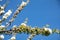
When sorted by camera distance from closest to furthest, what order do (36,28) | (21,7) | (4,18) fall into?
(36,28) → (4,18) → (21,7)

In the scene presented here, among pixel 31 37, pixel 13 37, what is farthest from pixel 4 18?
pixel 31 37

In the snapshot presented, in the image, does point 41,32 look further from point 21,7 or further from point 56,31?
point 21,7

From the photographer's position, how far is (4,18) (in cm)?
301

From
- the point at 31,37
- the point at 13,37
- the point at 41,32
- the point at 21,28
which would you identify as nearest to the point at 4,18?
the point at 13,37

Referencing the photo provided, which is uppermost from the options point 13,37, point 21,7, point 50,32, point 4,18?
point 21,7

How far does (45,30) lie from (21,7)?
1821 mm

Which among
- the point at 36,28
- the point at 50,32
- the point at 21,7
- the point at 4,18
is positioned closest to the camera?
the point at 50,32

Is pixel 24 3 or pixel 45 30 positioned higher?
pixel 24 3

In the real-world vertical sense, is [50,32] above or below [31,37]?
below

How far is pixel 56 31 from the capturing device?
4.91 ft

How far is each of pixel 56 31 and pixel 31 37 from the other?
1823mm

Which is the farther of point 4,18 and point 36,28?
point 4,18

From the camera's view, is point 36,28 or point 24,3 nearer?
point 36,28

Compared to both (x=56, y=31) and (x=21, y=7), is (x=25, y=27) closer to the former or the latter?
(x=56, y=31)
